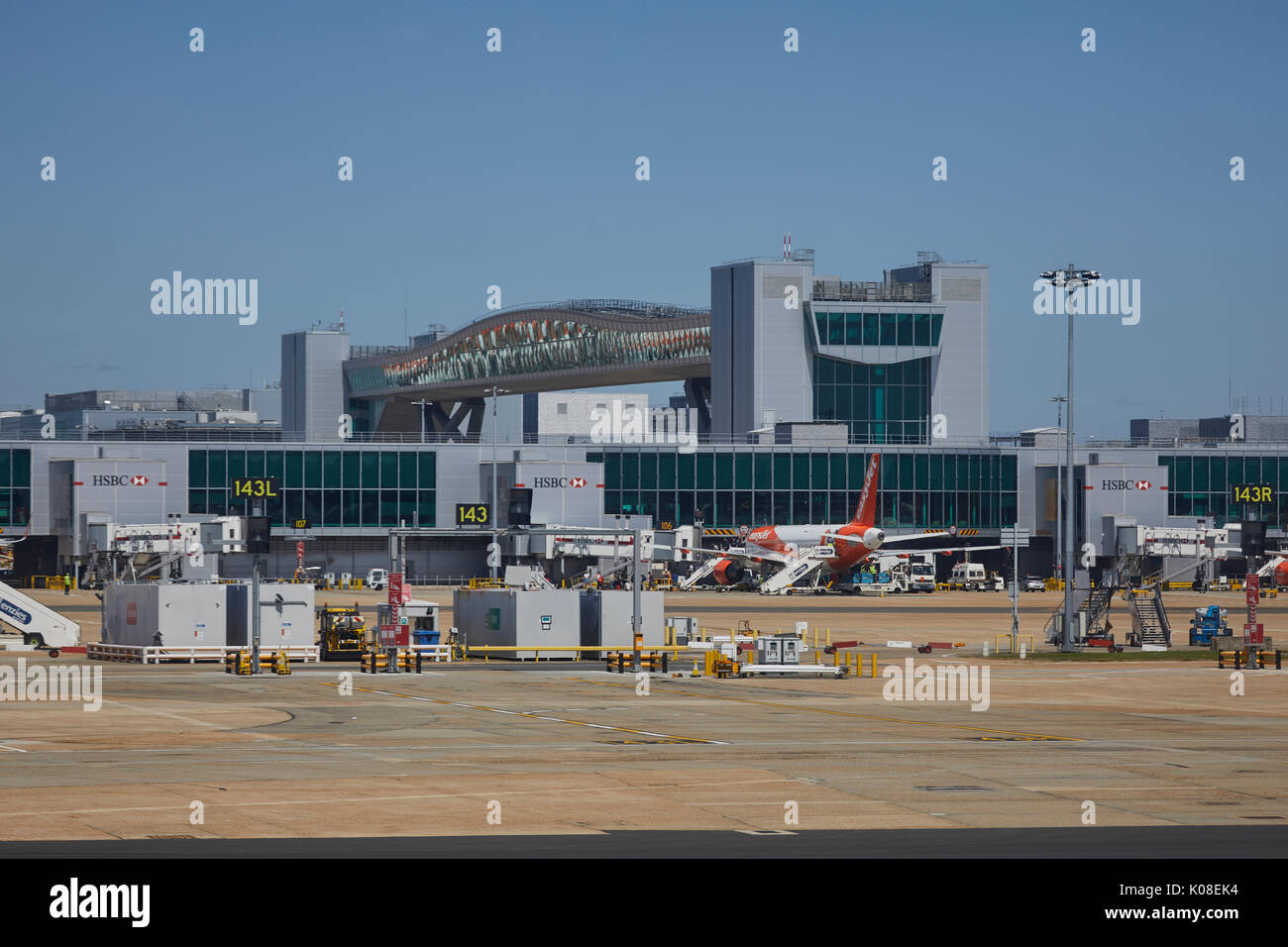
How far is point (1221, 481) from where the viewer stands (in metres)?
156

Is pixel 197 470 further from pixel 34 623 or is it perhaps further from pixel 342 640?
pixel 342 640

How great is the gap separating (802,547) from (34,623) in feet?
222

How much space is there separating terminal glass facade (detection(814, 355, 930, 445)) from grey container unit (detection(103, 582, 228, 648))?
93209mm

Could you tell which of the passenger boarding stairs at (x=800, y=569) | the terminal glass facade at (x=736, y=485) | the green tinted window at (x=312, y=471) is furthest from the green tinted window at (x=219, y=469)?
the passenger boarding stairs at (x=800, y=569)

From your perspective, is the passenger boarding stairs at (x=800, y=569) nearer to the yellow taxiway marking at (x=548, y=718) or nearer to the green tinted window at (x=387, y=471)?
the green tinted window at (x=387, y=471)

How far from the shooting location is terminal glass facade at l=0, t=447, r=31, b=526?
13175 centimetres

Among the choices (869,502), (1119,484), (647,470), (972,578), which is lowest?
(972,578)

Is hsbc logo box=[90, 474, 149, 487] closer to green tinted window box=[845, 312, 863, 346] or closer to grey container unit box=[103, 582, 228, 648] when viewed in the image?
grey container unit box=[103, 582, 228, 648]

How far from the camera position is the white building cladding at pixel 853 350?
14850 centimetres

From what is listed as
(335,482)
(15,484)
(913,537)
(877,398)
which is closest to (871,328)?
(877,398)

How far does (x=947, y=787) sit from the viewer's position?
97.6 ft

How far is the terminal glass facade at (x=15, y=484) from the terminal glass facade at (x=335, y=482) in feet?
43.2
